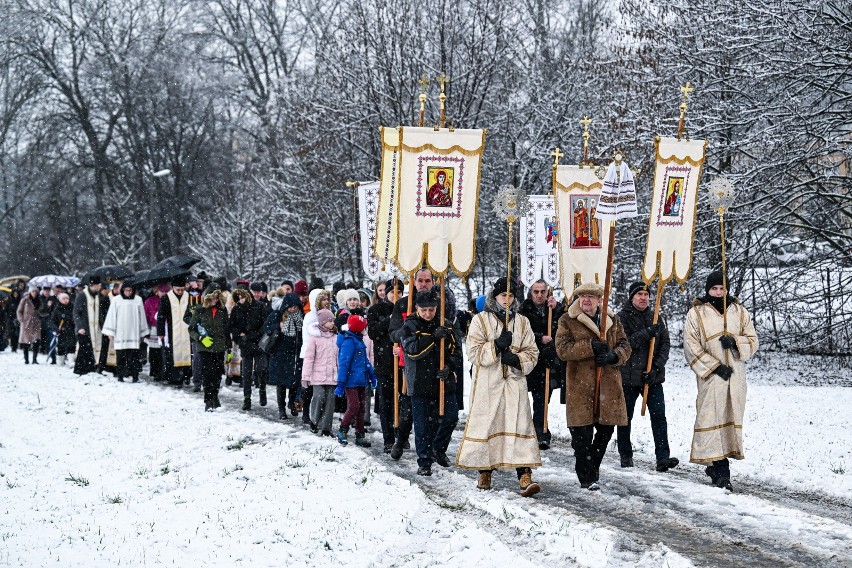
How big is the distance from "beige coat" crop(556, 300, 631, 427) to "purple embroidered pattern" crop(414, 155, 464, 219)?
2544mm

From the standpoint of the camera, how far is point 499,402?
830 cm

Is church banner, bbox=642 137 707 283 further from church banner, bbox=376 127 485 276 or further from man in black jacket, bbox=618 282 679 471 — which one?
church banner, bbox=376 127 485 276

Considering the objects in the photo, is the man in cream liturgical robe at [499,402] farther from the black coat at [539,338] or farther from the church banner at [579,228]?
the church banner at [579,228]

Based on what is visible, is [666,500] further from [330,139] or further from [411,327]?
[330,139]

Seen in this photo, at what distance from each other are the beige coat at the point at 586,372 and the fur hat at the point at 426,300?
132 centimetres

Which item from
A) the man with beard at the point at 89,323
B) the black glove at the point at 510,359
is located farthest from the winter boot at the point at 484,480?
the man with beard at the point at 89,323

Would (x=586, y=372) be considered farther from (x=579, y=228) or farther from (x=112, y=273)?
(x=112, y=273)

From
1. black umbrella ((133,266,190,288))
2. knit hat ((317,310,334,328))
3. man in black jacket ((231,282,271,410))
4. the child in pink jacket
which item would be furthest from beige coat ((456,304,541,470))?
black umbrella ((133,266,190,288))

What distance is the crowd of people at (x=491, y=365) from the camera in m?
8.31

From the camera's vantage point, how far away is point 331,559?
6.41 metres

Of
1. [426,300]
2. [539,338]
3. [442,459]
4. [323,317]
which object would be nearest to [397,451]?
[442,459]

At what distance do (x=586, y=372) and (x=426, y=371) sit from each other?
5.25 feet

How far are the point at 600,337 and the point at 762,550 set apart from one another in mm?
2495

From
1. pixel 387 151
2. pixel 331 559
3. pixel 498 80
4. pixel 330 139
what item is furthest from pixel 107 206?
pixel 331 559
